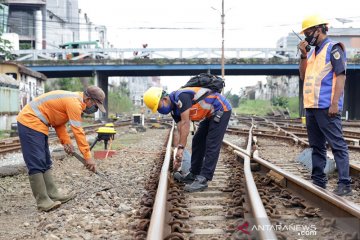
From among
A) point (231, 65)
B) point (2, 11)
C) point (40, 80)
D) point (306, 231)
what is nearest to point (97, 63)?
point (40, 80)

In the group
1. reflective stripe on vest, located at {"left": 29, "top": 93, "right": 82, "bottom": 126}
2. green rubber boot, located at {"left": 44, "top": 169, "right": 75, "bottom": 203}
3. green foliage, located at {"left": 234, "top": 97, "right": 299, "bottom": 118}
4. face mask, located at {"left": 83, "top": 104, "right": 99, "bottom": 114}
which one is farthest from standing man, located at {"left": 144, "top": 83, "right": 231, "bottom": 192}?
green foliage, located at {"left": 234, "top": 97, "right": 299, "bottom": 118}

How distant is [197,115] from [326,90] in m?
1.49

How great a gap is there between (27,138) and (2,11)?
5583cm

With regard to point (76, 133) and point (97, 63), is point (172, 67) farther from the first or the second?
point (76, 133)

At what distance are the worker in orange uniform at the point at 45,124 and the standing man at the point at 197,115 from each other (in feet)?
2.26

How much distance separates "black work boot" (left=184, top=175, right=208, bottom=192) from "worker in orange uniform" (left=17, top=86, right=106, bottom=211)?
112 centimetres

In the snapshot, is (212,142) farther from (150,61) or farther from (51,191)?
(150,61)

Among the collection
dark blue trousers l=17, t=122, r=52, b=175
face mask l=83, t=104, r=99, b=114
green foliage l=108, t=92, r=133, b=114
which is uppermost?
face mask l=83, t=104, r=99, b=114

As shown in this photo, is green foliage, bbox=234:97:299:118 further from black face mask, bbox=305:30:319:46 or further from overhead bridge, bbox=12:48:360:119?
black face mask, bbox=305:30:319:46

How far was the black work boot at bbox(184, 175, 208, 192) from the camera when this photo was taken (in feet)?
16.8

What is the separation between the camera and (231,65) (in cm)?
3675

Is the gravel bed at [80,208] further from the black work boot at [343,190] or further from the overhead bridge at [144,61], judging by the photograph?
the overhead bridge at [144,61]

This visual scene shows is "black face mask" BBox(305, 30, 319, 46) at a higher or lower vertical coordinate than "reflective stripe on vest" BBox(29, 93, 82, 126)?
higher

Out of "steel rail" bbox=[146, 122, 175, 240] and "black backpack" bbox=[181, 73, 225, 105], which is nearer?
"steel rail" bbox=[146, 122, 175, 240]
